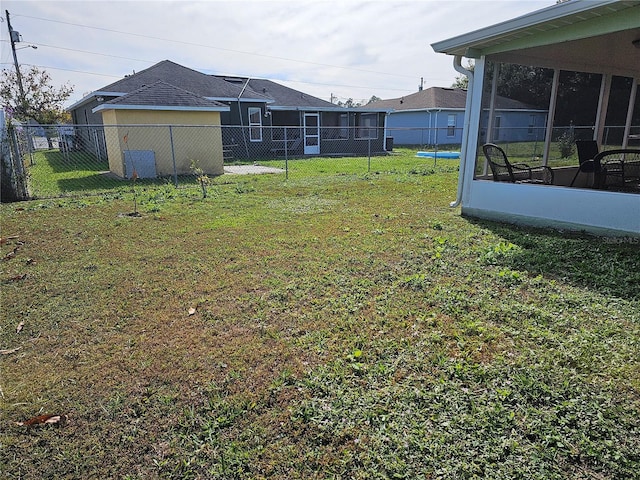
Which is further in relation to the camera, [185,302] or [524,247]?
[524,247]

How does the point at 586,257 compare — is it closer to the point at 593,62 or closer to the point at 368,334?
the point at 368,334

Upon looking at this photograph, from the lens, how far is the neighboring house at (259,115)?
18.4 meters

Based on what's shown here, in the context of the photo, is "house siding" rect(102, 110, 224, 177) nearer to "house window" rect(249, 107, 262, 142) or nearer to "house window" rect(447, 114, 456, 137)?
"house window" rect(249, 107, 262, 142)

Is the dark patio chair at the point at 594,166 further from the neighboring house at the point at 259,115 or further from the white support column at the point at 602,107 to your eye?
the neighboring house at the point at 259,115

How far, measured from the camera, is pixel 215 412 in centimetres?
237

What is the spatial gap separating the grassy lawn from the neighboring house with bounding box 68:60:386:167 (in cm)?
1318

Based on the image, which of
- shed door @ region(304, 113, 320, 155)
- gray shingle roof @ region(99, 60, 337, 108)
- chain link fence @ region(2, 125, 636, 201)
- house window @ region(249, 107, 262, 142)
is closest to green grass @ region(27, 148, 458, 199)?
chain link fence @ region(2, 125, 636, 201)

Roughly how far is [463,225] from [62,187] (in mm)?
10405

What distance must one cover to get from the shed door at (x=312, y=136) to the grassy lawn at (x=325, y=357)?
1725 centimetres

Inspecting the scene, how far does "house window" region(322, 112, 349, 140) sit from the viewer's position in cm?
2306

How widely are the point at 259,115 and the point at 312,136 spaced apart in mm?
3126

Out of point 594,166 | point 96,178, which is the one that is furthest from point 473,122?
point 96,178

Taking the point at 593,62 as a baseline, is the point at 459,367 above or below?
below

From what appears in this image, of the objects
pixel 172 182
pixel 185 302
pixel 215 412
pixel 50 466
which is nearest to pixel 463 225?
pixel 185 302
